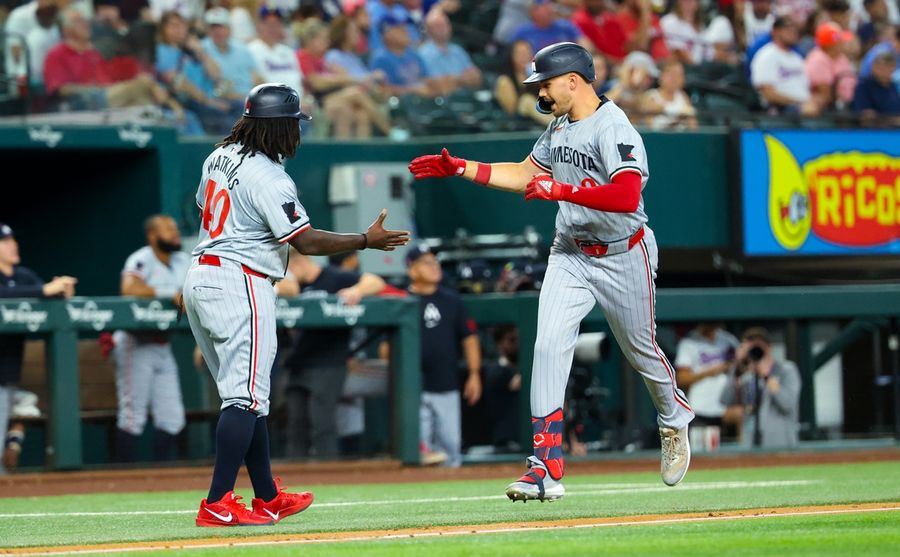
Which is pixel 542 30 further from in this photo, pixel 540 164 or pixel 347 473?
pixel 540 164

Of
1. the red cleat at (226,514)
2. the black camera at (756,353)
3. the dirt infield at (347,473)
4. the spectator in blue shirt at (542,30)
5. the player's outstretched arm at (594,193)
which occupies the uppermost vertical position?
the spectator in blue shirt at (542,30)

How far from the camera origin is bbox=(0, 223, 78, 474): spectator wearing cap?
10.7 m

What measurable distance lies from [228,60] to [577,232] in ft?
25.4

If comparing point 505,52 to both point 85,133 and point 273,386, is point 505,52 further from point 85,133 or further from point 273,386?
point 273,386

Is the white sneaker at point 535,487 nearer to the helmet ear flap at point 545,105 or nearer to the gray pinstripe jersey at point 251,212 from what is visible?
the gray pinstripe jersey at point 251,212

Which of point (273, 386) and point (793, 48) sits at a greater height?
point (793, 48)

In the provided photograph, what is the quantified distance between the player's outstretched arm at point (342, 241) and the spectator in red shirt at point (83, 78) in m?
7.38

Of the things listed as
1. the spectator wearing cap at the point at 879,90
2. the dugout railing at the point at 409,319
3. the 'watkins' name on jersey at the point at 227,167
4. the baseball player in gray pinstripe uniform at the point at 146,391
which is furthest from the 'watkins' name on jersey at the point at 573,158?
the spectator wearing cap at the point at 879,90

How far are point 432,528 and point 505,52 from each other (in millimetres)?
10330

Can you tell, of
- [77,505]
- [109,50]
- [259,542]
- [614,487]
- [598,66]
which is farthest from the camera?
[598,66]

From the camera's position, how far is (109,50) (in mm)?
13250

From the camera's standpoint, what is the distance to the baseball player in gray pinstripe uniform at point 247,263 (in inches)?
242

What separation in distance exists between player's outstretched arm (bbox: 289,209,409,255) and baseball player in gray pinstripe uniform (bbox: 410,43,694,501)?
525 millimetres

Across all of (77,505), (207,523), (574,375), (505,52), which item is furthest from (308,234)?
(505,52)
